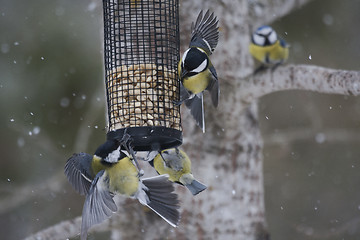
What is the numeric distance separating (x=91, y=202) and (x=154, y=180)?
0.44 m

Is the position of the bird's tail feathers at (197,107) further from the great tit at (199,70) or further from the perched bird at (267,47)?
the perched bird at (267,47)

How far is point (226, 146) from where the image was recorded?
462cm

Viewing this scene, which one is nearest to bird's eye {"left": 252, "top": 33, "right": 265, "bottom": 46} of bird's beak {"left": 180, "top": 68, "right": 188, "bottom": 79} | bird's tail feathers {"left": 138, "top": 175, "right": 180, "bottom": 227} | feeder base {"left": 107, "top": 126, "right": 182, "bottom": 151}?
bird's beak {"left": 180, "top": 68, "right": 188, "bottom": 79}

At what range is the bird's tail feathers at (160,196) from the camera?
133 inches

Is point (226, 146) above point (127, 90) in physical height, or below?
below

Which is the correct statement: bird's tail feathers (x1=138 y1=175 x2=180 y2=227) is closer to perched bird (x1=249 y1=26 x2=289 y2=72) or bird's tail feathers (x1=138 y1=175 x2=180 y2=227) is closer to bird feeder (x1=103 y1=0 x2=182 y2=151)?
bird feeder (x1=103 y1=0 x2=182 y2=151)

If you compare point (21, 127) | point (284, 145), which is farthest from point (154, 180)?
point (284, 145)

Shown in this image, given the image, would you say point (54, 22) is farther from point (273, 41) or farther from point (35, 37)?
point (273, 41)

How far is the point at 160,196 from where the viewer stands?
3.41m

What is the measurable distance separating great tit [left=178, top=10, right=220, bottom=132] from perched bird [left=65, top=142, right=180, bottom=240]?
48 centimetres

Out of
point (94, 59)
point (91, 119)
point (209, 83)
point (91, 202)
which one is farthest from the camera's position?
point (94, 59)

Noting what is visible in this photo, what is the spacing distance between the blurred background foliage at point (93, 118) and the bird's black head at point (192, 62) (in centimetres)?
341

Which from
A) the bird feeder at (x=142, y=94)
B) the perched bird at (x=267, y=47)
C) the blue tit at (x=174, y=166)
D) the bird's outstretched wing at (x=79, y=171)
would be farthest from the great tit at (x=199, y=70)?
the perched bird at (x=267, y=47)

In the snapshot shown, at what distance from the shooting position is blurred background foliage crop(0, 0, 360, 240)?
718 centimetres
